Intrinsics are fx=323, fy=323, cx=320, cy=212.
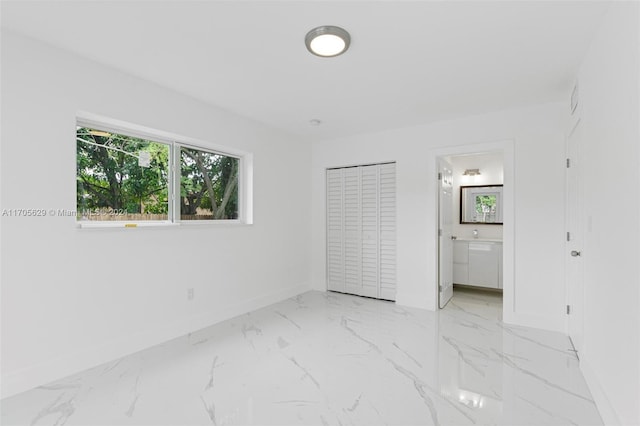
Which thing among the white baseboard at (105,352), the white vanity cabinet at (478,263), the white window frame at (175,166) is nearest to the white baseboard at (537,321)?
the white vanity cabinet at (478,263)

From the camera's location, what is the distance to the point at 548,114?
328 cm

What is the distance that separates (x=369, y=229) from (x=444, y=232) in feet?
3.22

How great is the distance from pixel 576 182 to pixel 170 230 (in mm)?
3723

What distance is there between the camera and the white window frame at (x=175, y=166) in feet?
8.63

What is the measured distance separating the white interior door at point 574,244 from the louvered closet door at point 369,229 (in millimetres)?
2095

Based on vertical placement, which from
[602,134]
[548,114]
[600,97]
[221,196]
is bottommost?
[221,196]

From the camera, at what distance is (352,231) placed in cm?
467

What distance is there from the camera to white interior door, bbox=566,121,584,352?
8.86 ft

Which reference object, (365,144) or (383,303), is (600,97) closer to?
(365,144)

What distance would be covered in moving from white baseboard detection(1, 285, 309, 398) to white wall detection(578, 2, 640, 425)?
316 cm

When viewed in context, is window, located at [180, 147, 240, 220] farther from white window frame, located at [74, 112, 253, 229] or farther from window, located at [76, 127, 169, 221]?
window, located at [76, 127, 169, 221]

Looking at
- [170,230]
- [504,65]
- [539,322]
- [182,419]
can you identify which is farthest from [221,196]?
[539,322]

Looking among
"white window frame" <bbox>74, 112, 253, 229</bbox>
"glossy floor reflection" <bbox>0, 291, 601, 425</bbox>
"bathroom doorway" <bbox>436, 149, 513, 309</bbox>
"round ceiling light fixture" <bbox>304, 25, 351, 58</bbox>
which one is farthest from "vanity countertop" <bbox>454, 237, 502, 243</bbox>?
"round ceiling light fixture" <bbox>304, 25, 351, 58</bbox>

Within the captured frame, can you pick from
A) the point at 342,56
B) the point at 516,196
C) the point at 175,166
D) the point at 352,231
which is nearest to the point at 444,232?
the point at 516,196
